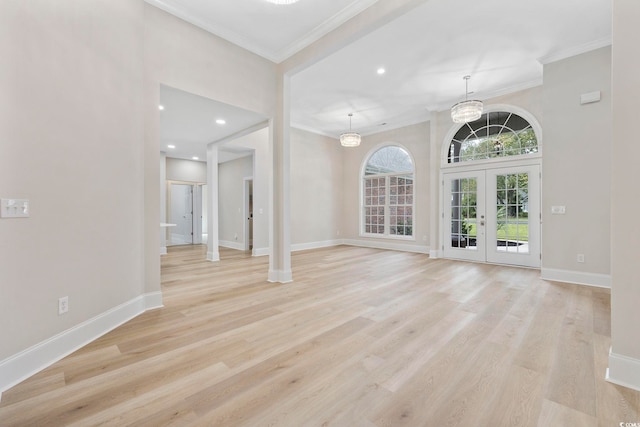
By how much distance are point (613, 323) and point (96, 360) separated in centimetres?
359

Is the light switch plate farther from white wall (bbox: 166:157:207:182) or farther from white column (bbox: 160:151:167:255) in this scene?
white wall (bbox: 166:157:207:182)

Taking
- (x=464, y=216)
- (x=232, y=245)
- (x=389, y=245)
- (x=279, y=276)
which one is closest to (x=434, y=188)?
(x=464, y=216)

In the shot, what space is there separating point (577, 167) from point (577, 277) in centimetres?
170

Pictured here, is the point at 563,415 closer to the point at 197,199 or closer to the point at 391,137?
the point at 391,137

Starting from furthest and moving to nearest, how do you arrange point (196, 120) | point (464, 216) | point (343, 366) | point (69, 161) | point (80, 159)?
point (464, 216)
point (196, 120)
point (80, 159)
point (69, 161)
point (343, 366)

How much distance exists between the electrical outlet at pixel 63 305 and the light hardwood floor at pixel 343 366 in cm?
36

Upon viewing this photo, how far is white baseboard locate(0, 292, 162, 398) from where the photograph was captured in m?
1.69

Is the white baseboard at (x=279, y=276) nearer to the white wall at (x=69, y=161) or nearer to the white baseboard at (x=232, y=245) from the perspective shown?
the white wall at (x=69, y=161)

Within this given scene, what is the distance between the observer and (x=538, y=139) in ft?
17.0

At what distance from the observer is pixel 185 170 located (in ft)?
28.8

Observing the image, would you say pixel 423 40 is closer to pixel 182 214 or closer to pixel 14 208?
pixel 14 208

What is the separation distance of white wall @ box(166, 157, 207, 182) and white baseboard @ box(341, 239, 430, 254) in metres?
5.38

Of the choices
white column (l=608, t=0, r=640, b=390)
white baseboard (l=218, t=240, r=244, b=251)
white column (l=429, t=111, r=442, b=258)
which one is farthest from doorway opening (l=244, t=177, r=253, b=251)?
white column (l=608, t=0, r=640, b=390)

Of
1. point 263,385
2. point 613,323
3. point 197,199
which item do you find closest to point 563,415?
point 613,323
